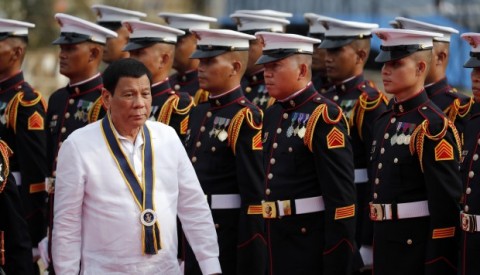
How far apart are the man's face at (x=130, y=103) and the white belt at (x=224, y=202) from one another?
2139 millimetres

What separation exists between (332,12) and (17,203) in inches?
526

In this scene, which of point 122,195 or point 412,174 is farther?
point 412,174

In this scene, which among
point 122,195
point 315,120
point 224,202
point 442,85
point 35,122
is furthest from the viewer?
point 35,122

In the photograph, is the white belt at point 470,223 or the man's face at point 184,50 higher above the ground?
the man's face at point 184,50

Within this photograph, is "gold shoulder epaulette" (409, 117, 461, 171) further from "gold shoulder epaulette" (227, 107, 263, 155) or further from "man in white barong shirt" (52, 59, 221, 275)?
"man in white barong shirt" (52, 59, 221, 275)

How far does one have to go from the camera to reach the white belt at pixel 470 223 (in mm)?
7984

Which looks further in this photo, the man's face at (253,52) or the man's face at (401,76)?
the man's face at (253,52)

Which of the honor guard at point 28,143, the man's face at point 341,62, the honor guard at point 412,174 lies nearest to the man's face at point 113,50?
the honor guard at point 28,143

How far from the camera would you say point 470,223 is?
8.00 m

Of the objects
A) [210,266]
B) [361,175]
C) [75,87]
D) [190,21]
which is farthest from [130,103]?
[190,21]

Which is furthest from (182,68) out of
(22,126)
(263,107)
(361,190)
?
(361,190)

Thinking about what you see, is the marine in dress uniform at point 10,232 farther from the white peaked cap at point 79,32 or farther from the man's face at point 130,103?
the white peaked cap at point 79,32

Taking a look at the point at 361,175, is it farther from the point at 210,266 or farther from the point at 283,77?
the point at 210,266

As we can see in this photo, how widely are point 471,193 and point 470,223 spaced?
0.19m
